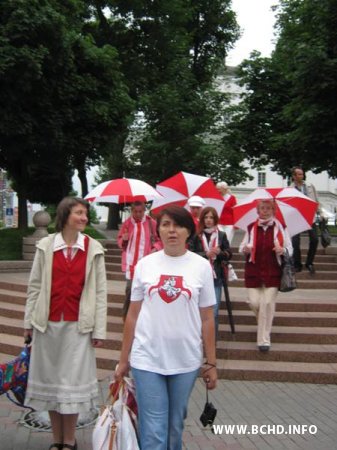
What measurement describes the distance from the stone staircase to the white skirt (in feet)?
9.12

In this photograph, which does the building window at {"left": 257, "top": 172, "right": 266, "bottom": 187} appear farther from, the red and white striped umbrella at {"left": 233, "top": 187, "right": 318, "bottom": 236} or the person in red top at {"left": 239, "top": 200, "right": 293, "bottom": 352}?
the person in red top at {"left": 239, "top": 200, "right": 293, "bottom": 352}

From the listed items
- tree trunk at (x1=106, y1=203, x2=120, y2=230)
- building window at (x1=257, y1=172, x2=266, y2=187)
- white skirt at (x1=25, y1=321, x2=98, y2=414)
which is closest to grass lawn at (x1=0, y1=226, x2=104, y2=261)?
tree trunk at (x1=106, y1=203, x2=120, y2=230)

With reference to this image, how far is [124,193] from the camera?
27.3 ft

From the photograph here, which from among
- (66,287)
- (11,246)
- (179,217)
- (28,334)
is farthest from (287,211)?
(11,246)

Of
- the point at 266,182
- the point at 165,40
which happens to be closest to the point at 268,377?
the point at 165,40

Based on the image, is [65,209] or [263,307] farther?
[263,307]

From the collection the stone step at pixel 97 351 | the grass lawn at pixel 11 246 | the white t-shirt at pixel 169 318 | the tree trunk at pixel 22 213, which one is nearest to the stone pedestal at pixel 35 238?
the grass lawn at pixel 11 246

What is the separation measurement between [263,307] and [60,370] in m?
3.56

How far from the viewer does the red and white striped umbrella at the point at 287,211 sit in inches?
316

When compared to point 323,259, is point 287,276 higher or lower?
higher

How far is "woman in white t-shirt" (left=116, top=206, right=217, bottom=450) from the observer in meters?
3.49

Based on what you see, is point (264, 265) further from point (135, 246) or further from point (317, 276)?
point (317, 276)

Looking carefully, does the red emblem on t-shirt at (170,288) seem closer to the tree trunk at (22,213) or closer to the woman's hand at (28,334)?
the woman's hand at (28,334)

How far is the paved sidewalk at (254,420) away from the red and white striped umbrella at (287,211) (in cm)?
219
